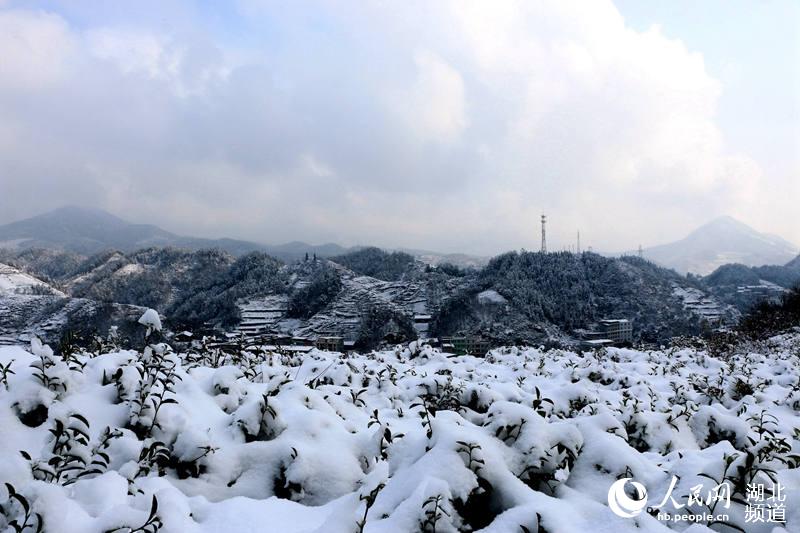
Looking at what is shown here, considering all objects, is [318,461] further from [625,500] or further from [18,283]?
[18,283]

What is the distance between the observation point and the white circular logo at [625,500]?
2602 mm

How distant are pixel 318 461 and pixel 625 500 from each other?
2026mm

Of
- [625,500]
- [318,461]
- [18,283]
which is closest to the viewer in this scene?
[625,500]

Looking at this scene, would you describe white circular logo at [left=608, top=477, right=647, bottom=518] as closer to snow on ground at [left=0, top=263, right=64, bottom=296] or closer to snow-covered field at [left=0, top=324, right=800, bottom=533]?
snow-covered field at [left=0, top=324, right=800, bottom=533]

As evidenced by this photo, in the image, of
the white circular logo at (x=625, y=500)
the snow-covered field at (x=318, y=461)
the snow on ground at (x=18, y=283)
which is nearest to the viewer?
the snow-covered field at (x=318, y=461)

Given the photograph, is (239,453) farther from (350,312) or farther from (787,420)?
(350,312)

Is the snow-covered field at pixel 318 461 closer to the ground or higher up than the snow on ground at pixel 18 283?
higher up

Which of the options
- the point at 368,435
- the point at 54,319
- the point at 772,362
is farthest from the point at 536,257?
the point at 368,435

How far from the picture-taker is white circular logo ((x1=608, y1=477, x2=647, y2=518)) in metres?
2.60

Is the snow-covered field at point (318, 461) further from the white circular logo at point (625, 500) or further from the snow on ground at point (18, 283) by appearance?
the snow on ground at point (18, 283)

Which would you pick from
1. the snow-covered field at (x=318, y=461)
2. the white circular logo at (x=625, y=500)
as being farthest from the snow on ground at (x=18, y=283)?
the white circular logo at (x=625, y=500)

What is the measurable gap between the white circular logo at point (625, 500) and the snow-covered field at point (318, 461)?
0.16 ft

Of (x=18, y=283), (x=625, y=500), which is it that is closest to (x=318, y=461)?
(x=625, y=500)

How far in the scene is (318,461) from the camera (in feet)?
11.0
